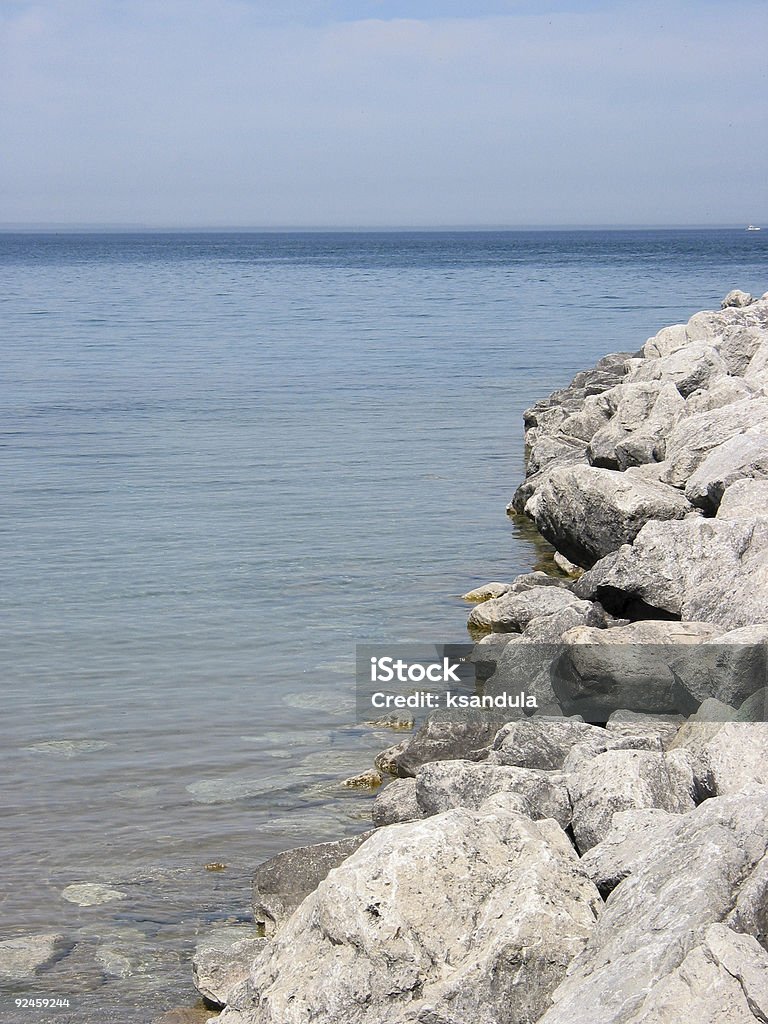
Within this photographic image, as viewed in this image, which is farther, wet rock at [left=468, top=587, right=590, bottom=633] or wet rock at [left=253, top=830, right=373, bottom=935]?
wet rock at [left=468, top=587, right=590, bottom=633]

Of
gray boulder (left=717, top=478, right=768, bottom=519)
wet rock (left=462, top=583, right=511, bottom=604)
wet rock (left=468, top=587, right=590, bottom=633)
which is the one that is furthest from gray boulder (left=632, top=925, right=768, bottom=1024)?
wet rock (left=462, top=583, right=511, bottom=604)

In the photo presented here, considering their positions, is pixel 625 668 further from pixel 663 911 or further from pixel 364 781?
pixel 663 911

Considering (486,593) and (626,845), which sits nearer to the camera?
(626,845)

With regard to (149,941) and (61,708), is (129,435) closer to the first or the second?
(61,708)

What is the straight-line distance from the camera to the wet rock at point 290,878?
21.1 ft

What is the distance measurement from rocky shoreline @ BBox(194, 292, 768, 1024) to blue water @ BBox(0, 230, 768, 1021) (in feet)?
2.30

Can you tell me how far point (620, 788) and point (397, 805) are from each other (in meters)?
1.75

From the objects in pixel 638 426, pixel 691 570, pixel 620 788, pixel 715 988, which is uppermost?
pixel 638 426

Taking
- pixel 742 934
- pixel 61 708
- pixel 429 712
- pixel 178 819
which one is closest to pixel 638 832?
pixel 742 934

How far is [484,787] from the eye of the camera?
6398 mm

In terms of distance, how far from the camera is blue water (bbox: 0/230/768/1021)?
24.2ft

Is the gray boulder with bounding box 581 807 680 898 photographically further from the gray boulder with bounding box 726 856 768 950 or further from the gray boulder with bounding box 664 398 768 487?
the gray boulder with bounding box 664 398 768 487

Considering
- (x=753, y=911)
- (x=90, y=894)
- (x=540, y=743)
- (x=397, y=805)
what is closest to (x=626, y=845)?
(x=753, y=911)

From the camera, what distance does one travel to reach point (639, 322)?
4162cm
